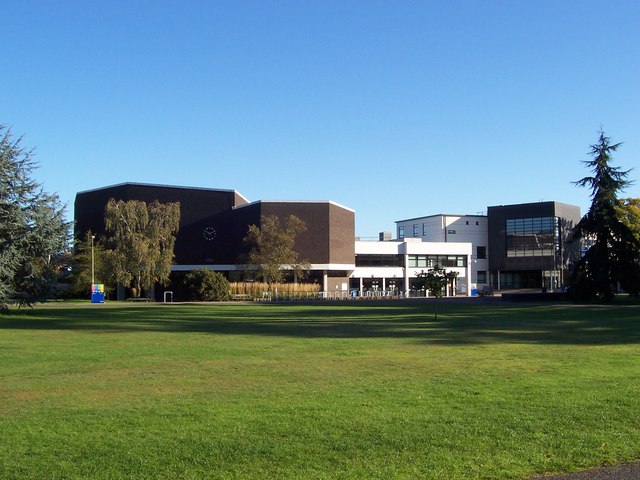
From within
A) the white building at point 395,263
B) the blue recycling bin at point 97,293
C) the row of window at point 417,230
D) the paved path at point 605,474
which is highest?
the row of window at point 417,230

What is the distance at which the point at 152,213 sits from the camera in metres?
71.1

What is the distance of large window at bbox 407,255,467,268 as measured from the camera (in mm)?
96062

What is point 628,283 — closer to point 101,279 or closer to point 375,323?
point 375,323

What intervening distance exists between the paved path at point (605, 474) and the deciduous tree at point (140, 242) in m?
64.0

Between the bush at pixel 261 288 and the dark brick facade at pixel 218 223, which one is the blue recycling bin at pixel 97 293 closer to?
the bush at pixel 261 288

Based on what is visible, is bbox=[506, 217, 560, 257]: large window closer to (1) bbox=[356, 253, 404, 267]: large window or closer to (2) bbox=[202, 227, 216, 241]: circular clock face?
(1) bbox=[356, 253, 404, 267]: large window

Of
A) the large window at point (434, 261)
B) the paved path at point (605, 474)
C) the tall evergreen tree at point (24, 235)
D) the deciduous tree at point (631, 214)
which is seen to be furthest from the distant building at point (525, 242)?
the paved path at point (605, 474)

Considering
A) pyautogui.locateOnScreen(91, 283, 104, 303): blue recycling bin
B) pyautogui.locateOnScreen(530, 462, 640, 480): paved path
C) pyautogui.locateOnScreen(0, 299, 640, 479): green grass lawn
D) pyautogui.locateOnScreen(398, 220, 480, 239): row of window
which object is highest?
pyautogui.locateOnScreen(398, 220, 480, 239): row of window

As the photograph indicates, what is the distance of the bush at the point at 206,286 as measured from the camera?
2682 inches

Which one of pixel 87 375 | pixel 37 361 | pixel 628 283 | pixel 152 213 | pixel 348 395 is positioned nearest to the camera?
pixel 348 395

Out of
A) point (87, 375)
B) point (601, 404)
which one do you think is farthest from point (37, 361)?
point (601, 404)

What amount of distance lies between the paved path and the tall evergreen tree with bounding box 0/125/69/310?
35722 mm

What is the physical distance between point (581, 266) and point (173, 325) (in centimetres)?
3616

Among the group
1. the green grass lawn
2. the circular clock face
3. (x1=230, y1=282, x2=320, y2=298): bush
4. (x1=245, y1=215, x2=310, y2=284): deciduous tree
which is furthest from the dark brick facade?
the green grass lawn
